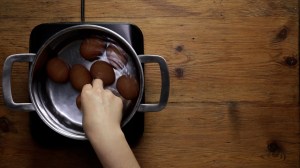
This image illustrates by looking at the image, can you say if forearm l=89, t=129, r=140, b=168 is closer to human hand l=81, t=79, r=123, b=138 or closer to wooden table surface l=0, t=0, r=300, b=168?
human hand l=81, t=79, r=123, b=138

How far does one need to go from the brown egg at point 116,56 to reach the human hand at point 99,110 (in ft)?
0.22

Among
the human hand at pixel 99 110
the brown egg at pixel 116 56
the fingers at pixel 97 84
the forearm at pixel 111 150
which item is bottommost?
the forearm at pixel 111 150

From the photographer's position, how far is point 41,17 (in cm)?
66

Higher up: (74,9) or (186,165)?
(74,9)

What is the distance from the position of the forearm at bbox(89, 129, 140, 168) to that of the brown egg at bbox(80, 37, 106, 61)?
0.15 metres

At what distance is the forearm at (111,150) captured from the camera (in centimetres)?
52

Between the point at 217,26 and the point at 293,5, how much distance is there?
0.14m

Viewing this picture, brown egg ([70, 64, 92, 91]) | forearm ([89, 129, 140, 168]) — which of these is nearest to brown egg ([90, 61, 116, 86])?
brown egg ([70, 64, 92, 91])

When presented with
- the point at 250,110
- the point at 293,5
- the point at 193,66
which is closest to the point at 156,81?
the point at 193,66

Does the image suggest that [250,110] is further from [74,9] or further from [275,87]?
[74,9]

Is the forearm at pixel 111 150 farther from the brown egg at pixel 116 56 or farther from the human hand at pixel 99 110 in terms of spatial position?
the brown egg at pixel 116 56

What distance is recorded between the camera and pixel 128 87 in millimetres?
596

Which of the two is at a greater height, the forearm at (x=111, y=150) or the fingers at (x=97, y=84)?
the fingers at (x=97, y=84)

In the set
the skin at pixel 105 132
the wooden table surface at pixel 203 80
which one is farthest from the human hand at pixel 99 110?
the wooden table surface at pixel 203 80
